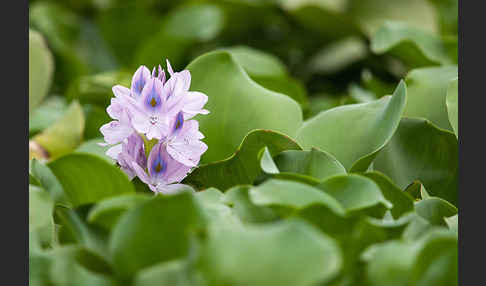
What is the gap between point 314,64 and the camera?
2.73 meters

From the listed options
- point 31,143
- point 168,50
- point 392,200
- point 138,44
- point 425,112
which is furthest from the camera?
point 138,44

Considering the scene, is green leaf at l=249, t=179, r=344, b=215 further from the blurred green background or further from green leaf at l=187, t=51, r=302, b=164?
the blurred green background

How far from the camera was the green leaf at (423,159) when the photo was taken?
3.84 feet

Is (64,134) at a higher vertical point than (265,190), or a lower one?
lower

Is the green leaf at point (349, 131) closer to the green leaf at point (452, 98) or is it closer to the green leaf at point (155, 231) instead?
the green leaf at point (452, 98)

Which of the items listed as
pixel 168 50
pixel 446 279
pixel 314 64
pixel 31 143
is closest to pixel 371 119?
pixel 446 279

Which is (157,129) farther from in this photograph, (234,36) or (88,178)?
(234,36)

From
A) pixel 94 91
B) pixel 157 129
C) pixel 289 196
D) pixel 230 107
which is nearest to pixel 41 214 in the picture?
pixel 157 129

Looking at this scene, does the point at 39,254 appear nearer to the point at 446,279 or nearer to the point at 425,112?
the point at 446,279

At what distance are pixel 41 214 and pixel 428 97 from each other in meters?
0.77

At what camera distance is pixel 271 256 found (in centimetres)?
66

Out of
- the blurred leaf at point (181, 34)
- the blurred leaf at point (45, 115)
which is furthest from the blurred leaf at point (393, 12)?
the blurred leaf at point (45, 115)

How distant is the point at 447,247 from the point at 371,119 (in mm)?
395

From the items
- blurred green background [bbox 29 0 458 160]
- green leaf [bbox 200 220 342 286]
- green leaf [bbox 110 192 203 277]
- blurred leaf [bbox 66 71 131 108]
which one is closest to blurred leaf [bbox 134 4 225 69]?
blurred green background [bbox 29 0 458 160]
